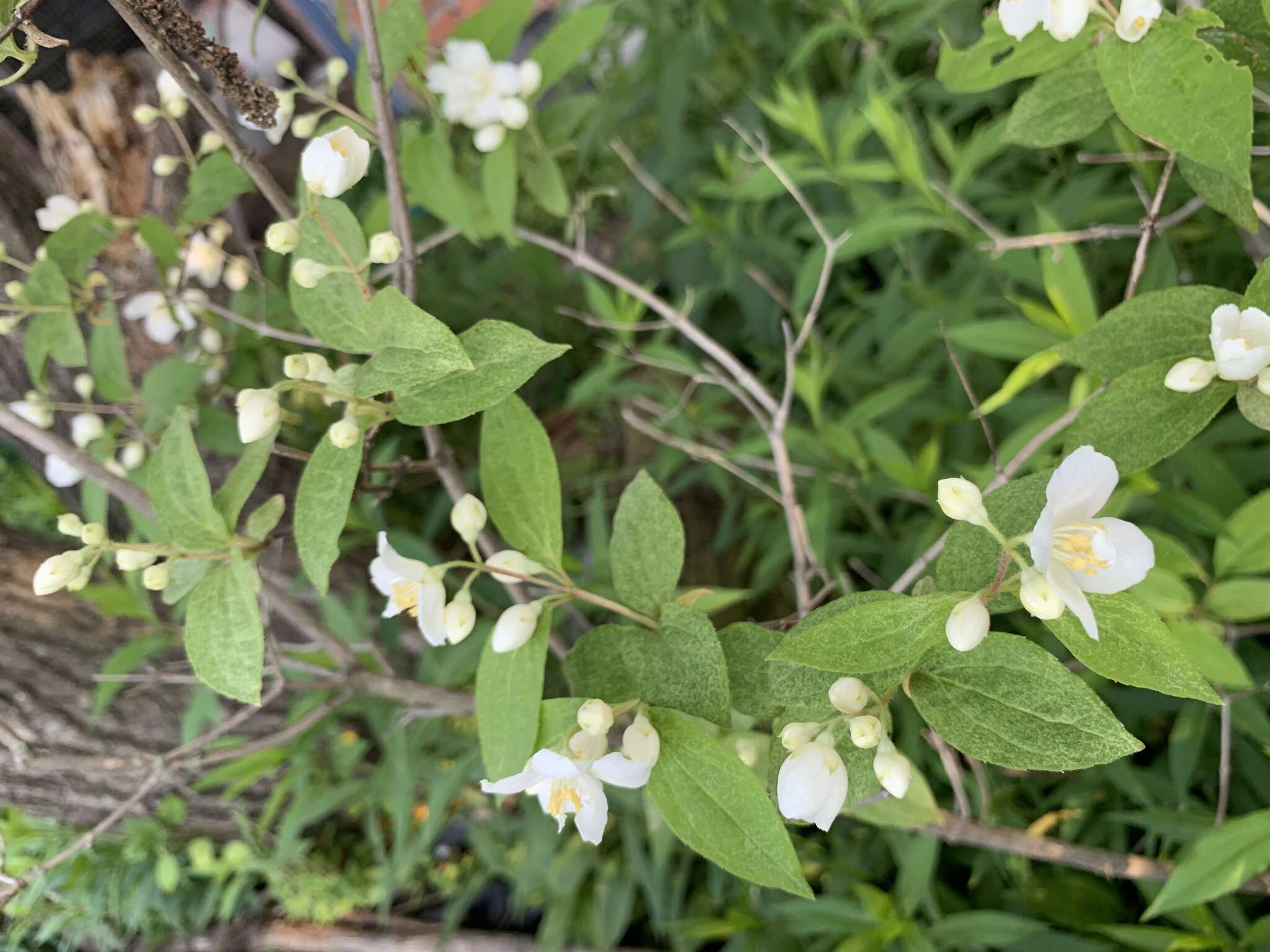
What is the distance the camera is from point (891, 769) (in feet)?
1.84

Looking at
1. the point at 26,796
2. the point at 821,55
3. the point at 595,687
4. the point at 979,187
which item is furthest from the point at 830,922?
the point at 821,55

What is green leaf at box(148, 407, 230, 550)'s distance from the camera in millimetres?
681

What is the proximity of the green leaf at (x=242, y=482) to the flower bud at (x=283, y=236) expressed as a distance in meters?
0.16

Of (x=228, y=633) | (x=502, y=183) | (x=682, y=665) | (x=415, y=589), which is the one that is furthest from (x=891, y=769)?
(x=502, y=183)

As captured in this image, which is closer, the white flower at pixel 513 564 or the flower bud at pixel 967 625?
the flower bud at pixel 967 625

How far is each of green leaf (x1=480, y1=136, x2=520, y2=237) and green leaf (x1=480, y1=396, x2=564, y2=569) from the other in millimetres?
493

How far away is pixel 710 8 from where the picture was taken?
173 centimetres

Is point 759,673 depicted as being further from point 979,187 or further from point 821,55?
point 821,55

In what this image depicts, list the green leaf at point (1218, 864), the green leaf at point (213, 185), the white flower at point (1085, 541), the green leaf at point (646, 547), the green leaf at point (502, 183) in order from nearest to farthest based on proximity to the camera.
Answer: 1. the white flower at point (1085, 541)
2. the green leaf at point (646, 547)
3. the green leaf at point (1218, 864)
4. the green leaf at point (213, 185)
5. the green leaf at point (502, 183)

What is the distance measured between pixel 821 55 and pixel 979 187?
2.49 ft

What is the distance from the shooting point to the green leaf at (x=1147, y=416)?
1.93ft

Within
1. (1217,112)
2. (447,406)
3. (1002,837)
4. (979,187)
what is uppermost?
(447,406)

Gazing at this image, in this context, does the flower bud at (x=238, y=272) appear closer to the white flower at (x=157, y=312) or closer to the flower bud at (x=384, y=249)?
the white flower at (x=157, y=312)

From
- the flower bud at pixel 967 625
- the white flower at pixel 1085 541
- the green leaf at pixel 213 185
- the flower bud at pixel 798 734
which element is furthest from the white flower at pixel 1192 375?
the green leaf at pixel 213 185
